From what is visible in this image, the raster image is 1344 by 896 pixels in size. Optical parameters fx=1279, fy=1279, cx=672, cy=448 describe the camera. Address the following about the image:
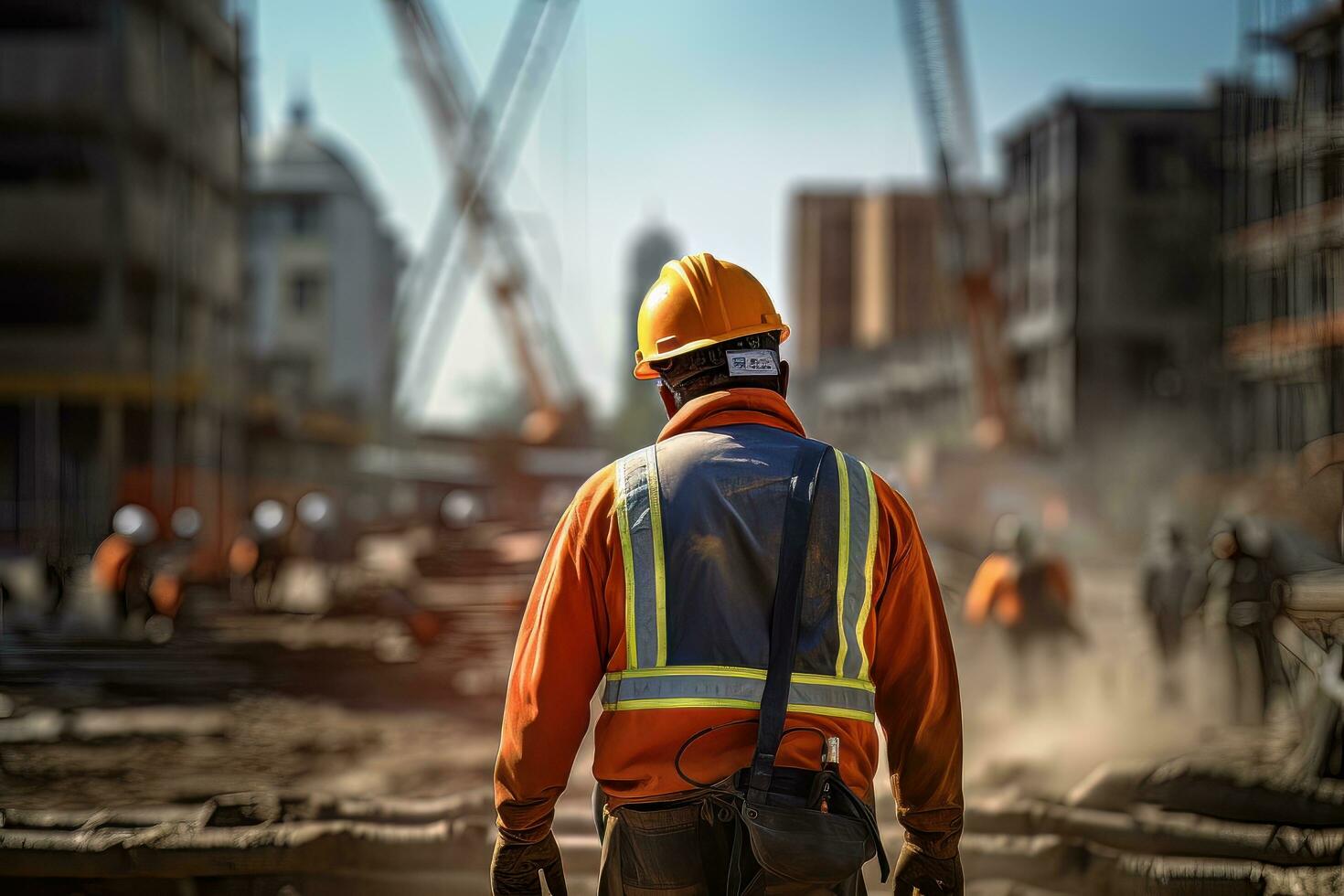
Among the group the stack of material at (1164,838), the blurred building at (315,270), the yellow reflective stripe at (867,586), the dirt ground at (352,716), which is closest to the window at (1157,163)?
the blurred building at (315,270)

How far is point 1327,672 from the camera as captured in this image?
6.03 metres

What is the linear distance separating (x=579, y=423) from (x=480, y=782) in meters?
23.0

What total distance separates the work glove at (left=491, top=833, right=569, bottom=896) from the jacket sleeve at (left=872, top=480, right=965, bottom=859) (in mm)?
758

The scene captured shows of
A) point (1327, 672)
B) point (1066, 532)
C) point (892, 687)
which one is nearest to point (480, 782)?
point (1327, 672)

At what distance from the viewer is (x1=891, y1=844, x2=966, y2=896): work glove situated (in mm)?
2740

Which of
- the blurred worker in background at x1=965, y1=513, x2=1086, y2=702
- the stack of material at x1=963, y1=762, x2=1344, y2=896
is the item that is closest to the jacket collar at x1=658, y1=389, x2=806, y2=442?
the stack of material at x1=963, y1=762, x2=1344, y2=896

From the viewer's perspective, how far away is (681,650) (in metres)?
2.47

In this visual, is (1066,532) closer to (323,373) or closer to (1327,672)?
(1327,672)

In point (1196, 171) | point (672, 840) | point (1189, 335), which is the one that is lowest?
point (672, 840)

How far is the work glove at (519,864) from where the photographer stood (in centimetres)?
254

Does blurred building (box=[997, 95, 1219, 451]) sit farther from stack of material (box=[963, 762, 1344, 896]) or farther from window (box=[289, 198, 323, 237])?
stack of material (box=[963, 762, 1344, 896])

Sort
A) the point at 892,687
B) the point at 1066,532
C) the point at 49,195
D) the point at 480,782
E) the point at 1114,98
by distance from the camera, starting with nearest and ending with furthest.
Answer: the point at 892,687, the point at 480,782, the point at 49,195, the point at 1066,532, the point at 1114,98

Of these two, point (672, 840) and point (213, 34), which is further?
point (213, 34)

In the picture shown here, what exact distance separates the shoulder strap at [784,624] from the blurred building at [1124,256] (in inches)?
1652
